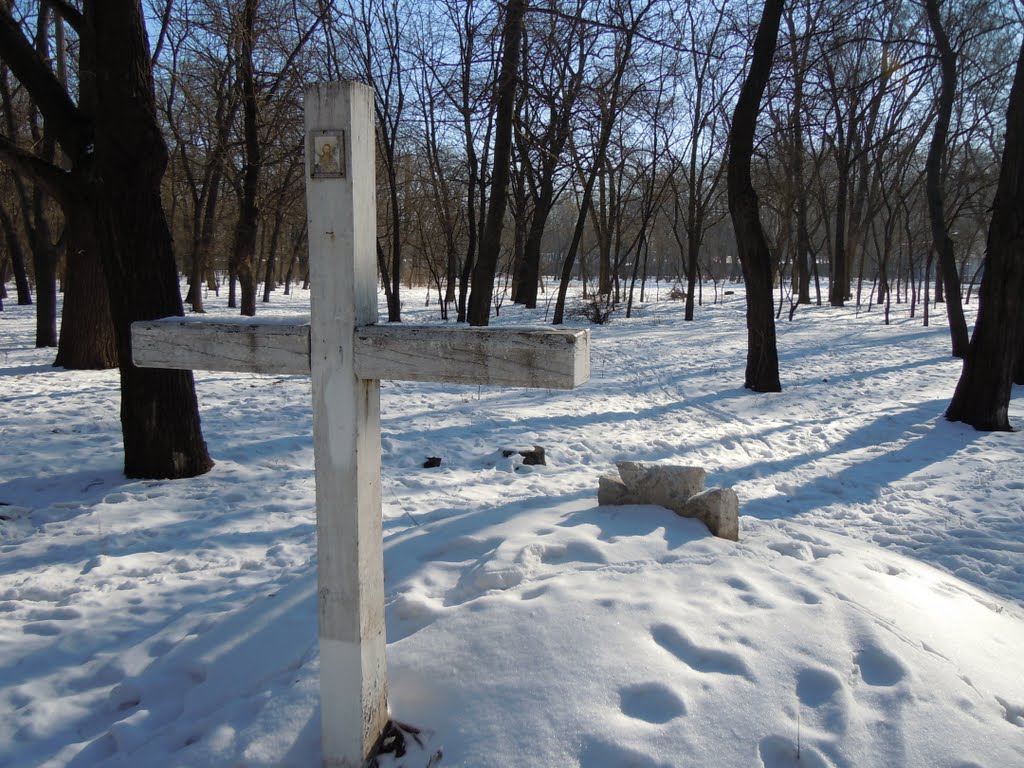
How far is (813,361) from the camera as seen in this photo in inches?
487

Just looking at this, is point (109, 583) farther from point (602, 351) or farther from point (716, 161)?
point (716, 161)

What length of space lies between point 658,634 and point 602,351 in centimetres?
1098

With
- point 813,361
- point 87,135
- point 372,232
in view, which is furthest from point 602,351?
point 372,232

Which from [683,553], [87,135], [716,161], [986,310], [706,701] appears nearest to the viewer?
[706,701]

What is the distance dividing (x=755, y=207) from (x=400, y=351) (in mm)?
8014

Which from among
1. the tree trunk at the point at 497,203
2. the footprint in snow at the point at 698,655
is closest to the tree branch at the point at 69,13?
the tree trunk at the point at 497,203

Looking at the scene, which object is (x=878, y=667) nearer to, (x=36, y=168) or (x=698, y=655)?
(x=698, y=655)

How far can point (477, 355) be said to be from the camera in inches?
73.0

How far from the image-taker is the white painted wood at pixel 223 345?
1.98 meters

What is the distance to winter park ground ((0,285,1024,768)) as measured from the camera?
2.17 meters

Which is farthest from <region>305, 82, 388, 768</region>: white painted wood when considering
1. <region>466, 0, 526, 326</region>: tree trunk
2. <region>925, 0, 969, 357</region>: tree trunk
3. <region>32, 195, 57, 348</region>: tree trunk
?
<region>32, 195, 57, 348</region>: tree trunk

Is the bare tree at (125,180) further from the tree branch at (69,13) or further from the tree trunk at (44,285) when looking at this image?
the tree trunk at (44,285)

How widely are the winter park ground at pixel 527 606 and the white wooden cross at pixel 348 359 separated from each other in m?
0.34

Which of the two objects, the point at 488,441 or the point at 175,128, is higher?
the point at 175,128
